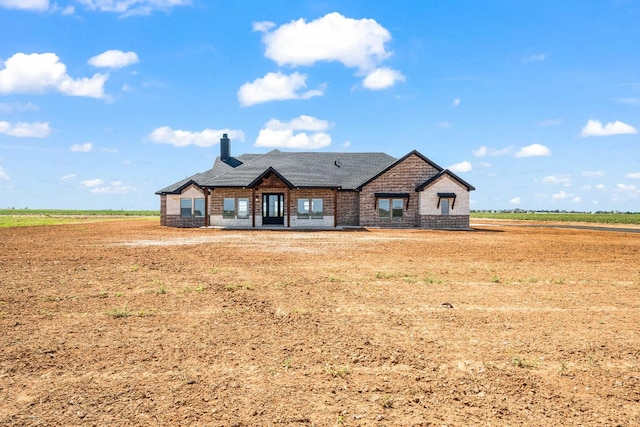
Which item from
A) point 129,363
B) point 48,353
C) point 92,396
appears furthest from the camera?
point 48,353

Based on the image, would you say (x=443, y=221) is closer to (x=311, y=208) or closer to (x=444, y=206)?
(x=444, y=206)

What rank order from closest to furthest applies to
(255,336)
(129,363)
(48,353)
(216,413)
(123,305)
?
(216,413)
(129,363)
(48,353)
(255,336)
(123,305)

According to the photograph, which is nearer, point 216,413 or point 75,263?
point 216,413

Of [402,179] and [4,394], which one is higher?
[402,179]

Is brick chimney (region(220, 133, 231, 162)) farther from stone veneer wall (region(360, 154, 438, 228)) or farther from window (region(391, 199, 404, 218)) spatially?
window (region(391, 199, 404, 218))

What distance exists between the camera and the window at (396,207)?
37.2m

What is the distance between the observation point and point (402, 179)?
37.2 meters

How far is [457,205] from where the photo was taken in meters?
37.2

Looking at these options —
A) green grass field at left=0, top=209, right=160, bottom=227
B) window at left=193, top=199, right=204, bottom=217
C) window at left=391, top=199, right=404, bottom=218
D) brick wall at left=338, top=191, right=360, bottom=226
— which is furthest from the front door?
green grass field at left=0, top=209, right=160, bottom=227

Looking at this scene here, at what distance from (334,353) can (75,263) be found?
1220 centimetres

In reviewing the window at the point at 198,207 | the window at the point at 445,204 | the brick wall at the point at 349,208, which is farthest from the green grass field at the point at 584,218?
the window at the point at 198,207

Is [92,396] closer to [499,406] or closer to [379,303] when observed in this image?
[499,406]

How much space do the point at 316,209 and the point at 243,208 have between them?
5885 mm

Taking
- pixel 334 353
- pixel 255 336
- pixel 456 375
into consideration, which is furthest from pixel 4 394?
pixel 456 375
